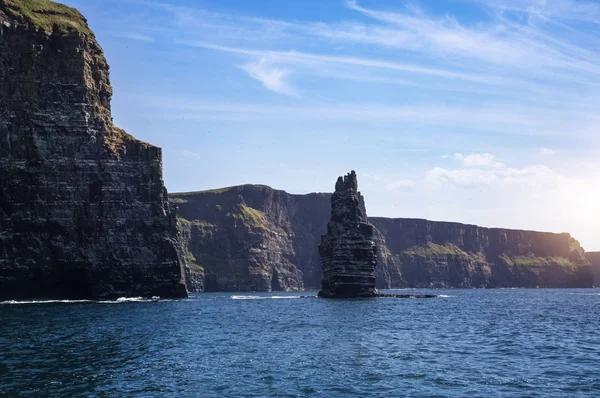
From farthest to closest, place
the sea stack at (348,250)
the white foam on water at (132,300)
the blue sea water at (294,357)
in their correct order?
the sea stack at (348,250), the white foam on water at (132,300), the blue sea water at (294,357)

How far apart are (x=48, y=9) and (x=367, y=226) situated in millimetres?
75527

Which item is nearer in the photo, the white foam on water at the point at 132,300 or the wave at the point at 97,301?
the wave at the point at 97,301

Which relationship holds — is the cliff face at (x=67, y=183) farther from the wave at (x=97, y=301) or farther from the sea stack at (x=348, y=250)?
the sea stack at (x=348, y=250)

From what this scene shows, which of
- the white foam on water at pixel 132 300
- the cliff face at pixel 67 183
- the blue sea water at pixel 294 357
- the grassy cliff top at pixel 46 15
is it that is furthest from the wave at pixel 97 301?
the grassy cliff top at pixel 46 15

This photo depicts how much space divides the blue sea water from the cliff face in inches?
1407

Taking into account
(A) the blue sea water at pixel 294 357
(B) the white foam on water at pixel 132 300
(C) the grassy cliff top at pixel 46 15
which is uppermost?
(C) the grassy cliff top at pixel 46 15

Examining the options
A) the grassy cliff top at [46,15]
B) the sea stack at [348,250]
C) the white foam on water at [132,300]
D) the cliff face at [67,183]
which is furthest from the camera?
the sea stack at [348,250]

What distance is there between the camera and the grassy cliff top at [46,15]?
383ft

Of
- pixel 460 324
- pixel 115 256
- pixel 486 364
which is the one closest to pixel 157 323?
pixel 460 324

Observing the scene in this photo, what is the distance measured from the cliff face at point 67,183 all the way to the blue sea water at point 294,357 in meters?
35.7

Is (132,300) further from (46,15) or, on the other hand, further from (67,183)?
(46,15)

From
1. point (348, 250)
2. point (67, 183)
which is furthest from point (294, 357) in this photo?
point (348, 250)

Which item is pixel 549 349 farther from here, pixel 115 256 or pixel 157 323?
pixel 115 256

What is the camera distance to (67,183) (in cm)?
11475
